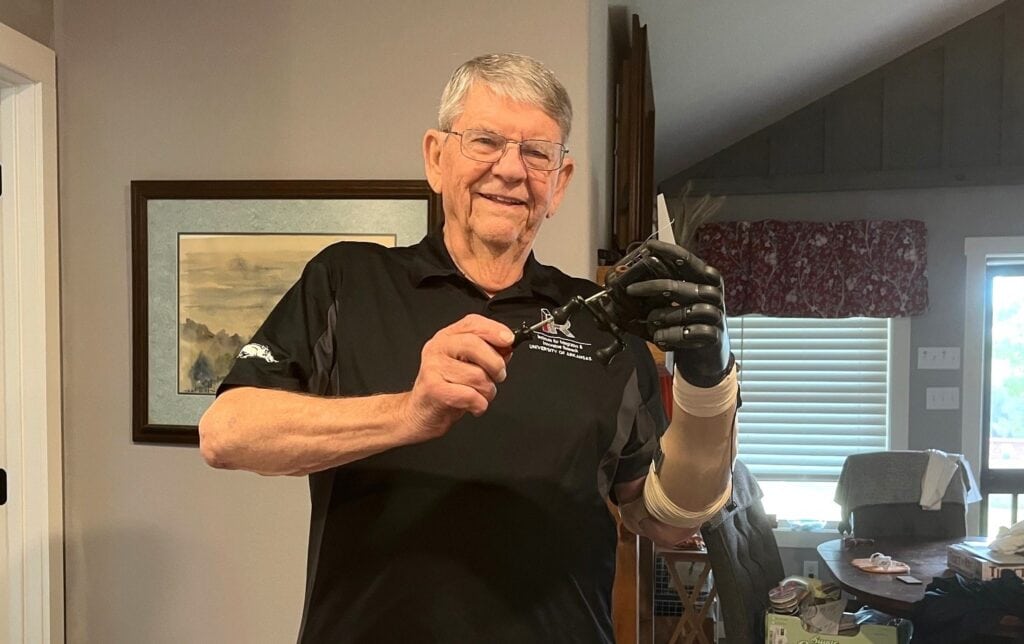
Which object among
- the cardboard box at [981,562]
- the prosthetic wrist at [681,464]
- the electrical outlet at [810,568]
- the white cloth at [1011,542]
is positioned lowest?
the electrical outlet at [810,568]

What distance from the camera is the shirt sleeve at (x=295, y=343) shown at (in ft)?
3.04

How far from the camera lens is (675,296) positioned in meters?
0.77

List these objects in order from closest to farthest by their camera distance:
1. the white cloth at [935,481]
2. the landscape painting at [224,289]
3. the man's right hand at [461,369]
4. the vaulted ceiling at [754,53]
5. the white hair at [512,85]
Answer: the man's right hand at [461,369], the white hair at [512,85], the landscape painting at [224,289], the vaulted ceiling at [754,53], the white cloth at [935,481]

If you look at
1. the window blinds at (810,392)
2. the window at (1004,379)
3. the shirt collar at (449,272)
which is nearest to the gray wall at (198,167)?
the shirt collar at (449,272)

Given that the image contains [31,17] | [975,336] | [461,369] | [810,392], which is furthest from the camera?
[810,392]

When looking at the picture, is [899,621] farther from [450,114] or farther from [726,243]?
[450,114]

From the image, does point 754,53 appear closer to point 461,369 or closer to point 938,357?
point 938,357

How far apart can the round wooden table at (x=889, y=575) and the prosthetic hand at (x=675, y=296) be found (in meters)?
2.17

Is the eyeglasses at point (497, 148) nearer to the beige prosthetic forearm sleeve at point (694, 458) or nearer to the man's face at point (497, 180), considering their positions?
the man's face at point (497, 180)

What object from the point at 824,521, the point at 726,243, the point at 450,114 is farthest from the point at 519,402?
the point at 824,521

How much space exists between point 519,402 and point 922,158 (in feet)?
13.5

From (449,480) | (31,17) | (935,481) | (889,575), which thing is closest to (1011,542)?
(889,575)

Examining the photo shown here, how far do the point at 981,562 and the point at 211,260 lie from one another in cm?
252

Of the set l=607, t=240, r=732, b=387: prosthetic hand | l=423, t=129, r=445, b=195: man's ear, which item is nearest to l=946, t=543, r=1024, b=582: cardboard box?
l=607, t=240, r=732, b=387: prosthetic hand
